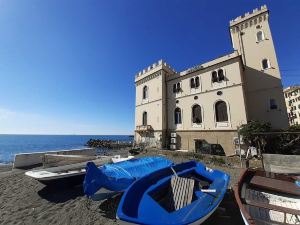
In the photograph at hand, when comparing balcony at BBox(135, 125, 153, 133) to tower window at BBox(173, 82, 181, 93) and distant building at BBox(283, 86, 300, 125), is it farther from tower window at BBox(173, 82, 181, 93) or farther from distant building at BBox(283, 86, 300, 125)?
distant building at BBox(283, 86, 300, 125)

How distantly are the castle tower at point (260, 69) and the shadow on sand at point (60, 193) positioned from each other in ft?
61.4

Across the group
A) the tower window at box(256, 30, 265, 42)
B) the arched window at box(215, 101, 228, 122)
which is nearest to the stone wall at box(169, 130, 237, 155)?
the arched window at box(215, 101, 228, 122)

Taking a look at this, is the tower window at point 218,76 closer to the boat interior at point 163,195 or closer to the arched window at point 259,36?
the arched window at point 259,36

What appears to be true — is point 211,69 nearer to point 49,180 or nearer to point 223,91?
point 223,91

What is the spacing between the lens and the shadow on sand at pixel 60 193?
6281 mm

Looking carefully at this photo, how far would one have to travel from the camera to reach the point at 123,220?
3.07 metres

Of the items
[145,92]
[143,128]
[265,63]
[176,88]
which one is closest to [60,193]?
[143,128]

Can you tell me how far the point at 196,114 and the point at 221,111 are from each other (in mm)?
3127

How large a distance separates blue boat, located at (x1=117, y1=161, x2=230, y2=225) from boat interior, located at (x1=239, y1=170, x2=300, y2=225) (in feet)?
2.27

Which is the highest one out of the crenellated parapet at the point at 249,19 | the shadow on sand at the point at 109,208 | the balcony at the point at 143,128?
the crenellated parapet at the point at 249,19

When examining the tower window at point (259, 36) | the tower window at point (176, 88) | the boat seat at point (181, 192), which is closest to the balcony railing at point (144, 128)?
the tower window at point (176, 88)

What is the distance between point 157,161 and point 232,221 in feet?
13.5

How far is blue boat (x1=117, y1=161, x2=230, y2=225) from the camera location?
3.16 metres

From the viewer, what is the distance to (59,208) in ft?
18.0
